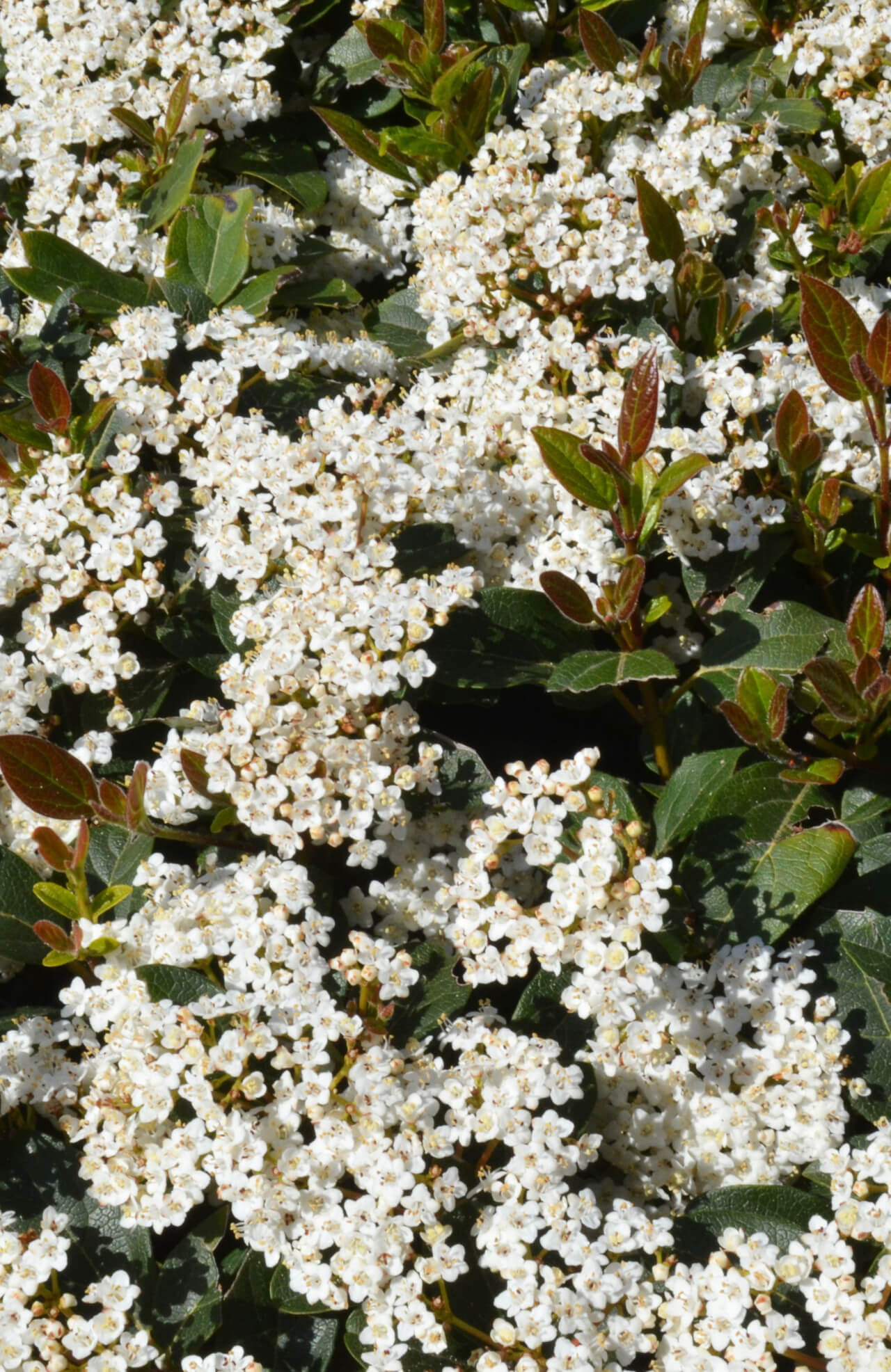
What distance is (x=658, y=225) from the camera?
2.56 m

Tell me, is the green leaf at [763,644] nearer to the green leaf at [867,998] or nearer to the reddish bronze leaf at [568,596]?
the reddish bronze leaf at [568,596]

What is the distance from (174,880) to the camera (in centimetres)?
213

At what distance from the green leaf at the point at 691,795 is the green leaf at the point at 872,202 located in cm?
122

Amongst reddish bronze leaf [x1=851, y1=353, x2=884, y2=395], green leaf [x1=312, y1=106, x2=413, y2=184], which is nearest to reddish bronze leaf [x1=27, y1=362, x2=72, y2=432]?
green leaf [x1=312, y1=106, x2=413, y2=184]

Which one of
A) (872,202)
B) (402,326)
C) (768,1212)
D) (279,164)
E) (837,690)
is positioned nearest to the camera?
(768,1212)

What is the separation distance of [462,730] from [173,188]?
144 centimetres

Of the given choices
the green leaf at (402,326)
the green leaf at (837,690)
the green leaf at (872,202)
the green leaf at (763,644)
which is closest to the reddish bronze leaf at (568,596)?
the green leaf at (763,644)

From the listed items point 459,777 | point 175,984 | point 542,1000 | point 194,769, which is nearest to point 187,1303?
point 175,984

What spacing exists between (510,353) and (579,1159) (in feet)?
5.49

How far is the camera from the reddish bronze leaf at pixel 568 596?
223 cm

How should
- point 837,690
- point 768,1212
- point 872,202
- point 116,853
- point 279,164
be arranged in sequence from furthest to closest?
point 279,164
point 872,202
point 116,853
point 837,690
point 768,1212

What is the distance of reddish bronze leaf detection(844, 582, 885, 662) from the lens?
210 cm

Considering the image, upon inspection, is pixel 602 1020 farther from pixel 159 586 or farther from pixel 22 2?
pixel 22 2

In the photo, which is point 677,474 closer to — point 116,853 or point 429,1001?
point 429,1001
